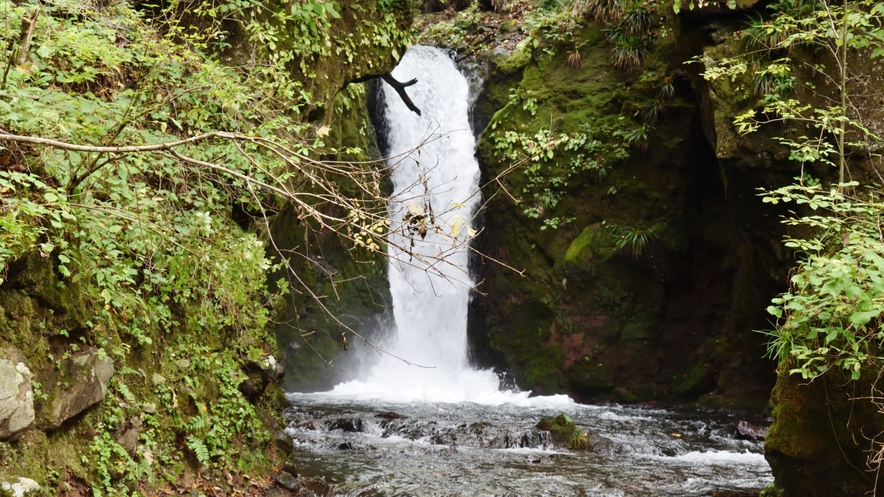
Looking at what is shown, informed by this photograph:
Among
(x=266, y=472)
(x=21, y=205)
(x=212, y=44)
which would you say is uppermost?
(x=212, y=44)

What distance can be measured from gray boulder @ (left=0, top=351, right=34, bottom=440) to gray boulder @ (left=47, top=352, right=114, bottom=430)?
0.63ft

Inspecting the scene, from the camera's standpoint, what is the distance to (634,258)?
1175 centimetres

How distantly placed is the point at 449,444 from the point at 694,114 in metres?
7.05

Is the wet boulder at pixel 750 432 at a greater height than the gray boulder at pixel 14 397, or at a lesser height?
lesser

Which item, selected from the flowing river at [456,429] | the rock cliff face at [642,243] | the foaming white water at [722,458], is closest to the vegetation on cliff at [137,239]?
the flowing river at [456,429]

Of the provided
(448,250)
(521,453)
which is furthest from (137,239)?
(521,453)

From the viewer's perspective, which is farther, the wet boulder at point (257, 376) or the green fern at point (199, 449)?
the wet boulder at point (257, 376)

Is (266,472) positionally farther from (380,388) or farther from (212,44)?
(380,388)

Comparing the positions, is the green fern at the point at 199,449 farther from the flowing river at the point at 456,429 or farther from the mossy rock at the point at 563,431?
the mossy rock at the point at 563,431

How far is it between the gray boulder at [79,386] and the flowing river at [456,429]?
1.86 metres

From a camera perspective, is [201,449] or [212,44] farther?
[212,44]

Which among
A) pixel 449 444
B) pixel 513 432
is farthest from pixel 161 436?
pixel 513 432

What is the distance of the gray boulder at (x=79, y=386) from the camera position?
11.4 ft

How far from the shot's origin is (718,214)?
37.3ft
